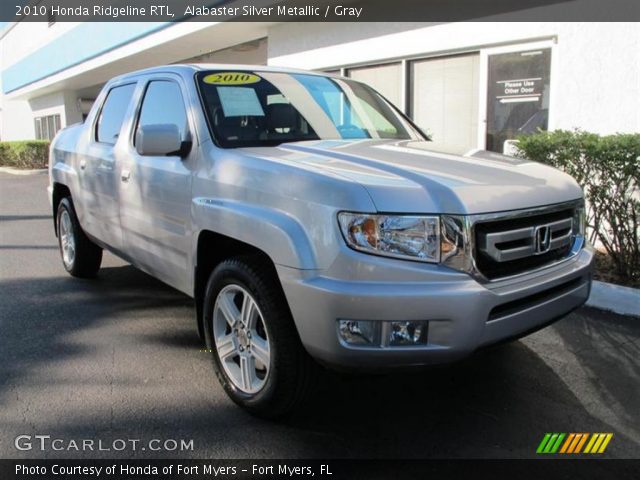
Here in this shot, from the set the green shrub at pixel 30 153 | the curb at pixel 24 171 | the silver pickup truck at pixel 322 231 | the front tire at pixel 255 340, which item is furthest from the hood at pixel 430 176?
the green shrub at pixel 30 153

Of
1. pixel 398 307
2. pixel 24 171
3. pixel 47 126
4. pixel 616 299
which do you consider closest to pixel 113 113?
pixel 398 307

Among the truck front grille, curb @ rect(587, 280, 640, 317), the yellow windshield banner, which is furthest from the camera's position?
curb @ rect(587, 280, 640, 317)

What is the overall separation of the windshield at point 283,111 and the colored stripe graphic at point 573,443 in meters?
2.19

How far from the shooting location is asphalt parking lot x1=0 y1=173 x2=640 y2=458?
3033 mm

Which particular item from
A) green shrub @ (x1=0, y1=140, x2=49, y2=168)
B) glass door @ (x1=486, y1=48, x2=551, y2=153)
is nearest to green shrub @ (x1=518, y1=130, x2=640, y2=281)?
glass door @ (x1=486, y1=48, x2=551, y2=153)

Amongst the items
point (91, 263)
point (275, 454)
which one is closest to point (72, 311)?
point (91, 263)

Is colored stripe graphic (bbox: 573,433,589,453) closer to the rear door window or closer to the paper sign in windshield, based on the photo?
the paper sign in windshield

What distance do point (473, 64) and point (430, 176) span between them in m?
6.03

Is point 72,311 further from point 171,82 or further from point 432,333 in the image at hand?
point 432,333

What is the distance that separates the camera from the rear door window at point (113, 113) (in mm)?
4863

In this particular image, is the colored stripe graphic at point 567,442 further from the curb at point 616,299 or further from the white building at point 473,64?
the curb at point 616,299

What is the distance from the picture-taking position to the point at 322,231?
271cm

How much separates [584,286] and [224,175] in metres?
2.09

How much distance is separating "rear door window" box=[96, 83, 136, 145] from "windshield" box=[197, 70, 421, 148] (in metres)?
1.21
